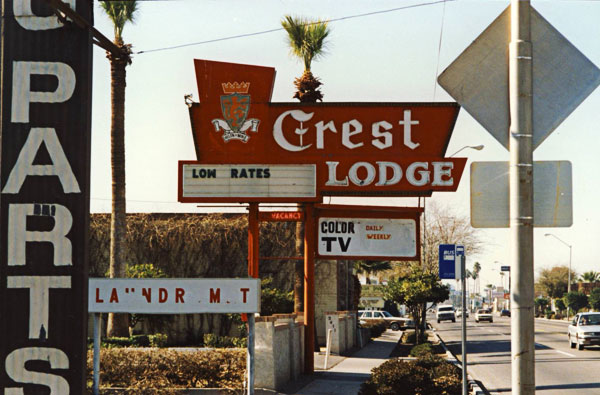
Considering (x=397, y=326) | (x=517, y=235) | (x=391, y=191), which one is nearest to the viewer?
(x=517, y=235)

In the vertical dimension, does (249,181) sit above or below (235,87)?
below

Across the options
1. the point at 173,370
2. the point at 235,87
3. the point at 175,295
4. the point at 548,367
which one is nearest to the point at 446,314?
the point at 548,367

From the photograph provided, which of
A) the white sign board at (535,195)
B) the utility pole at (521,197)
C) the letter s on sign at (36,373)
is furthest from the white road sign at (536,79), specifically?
the letter s on sign at (36,373)

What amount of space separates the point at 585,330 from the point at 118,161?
20.6m

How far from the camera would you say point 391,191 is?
2155cm

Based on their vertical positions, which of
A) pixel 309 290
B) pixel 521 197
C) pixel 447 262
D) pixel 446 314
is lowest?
pixel 446 314

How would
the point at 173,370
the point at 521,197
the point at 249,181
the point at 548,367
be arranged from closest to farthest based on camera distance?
the point at 521,197
the point at 173,370
the point at 249,181
the point at 548,367

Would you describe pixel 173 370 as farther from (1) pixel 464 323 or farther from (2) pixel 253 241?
(1) pixel 464 323

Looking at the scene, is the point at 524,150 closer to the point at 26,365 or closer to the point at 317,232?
the point at 26,365

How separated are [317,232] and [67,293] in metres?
14.0

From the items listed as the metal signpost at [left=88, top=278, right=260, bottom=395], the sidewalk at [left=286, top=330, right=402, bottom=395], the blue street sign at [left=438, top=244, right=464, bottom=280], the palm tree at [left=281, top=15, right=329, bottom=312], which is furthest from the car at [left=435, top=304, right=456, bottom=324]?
the metal signpost at [left=88, top=278, right=260, bottom=395]

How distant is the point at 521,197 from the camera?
17.3 feet

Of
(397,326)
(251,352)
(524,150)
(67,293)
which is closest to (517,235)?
(524,150)

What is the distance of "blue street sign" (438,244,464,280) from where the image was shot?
15.6 m
